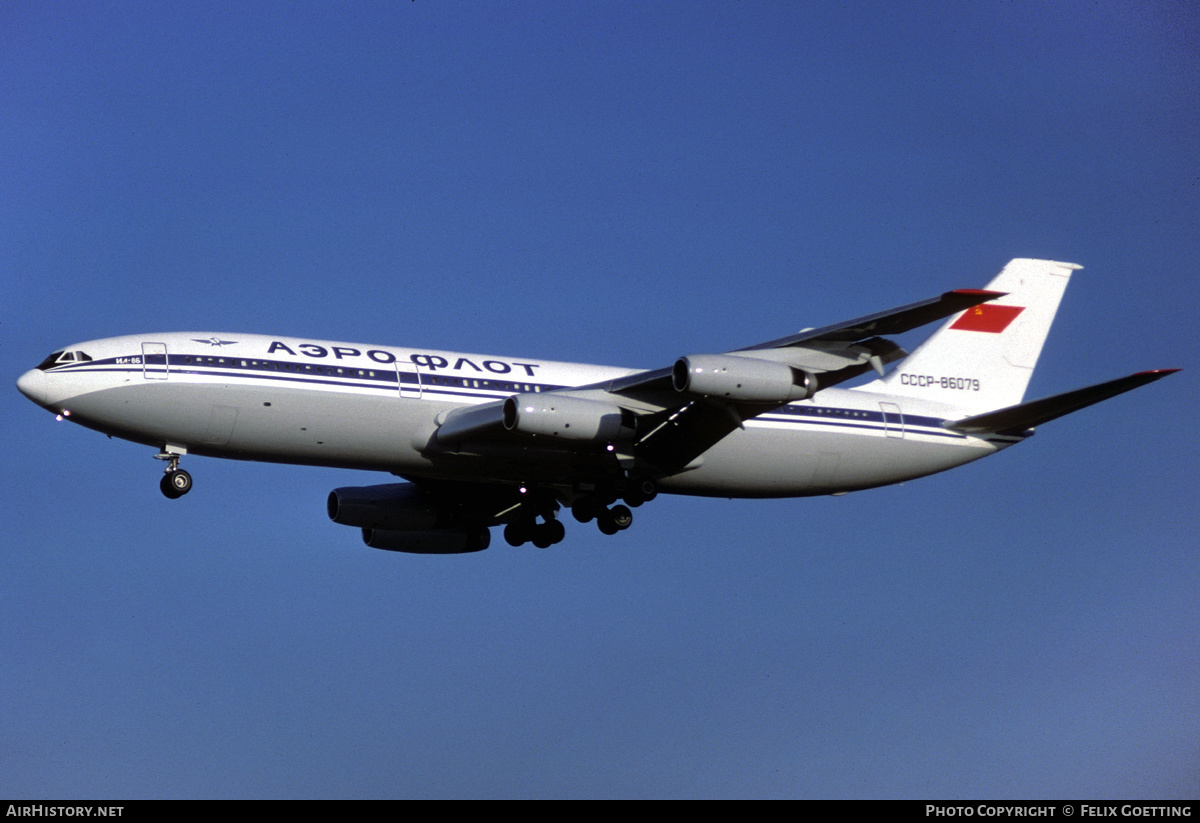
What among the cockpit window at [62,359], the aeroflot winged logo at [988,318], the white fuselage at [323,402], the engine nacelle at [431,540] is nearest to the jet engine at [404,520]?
the engine nacelle at [431,540]

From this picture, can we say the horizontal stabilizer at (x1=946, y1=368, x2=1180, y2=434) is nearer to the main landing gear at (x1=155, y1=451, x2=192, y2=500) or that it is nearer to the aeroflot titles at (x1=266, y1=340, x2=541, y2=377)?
the aeroflot titles at (x1=266, y1=340, x2=541, y2=377)

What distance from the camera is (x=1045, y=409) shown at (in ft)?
134

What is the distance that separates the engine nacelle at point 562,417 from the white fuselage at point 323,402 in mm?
1090

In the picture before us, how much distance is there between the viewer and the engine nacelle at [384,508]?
42812 millimetres

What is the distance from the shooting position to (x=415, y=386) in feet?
121

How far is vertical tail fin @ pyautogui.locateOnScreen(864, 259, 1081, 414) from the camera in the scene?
44625 mm

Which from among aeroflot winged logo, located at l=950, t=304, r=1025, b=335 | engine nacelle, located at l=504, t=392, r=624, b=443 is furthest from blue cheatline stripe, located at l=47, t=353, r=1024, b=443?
aeroflot winged logo, located at l=950, t=304, r=1025, b=335

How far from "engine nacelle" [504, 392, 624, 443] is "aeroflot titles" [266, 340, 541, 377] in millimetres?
2215

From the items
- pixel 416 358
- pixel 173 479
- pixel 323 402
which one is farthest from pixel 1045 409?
pixel 173 479

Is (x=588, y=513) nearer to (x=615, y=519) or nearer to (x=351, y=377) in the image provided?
(x=615, y=519)

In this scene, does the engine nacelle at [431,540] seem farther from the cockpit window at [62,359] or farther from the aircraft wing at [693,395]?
the cockpit window at [62,359]
